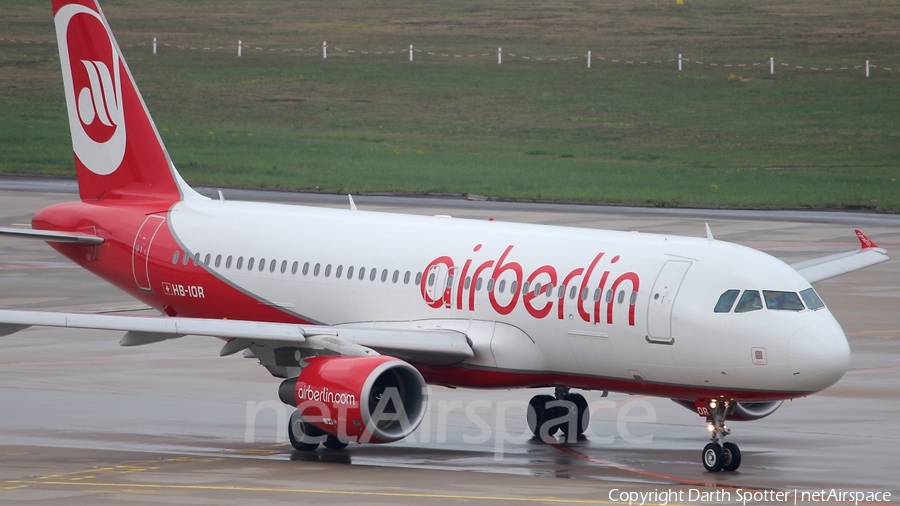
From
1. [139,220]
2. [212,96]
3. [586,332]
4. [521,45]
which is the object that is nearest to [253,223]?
[139,220]

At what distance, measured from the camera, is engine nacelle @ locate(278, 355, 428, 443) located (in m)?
24.0

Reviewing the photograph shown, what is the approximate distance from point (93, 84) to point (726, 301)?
15702mm

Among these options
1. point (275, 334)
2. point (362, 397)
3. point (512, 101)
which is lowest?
point (362, 397)

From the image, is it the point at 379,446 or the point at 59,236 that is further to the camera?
the point at 59,236

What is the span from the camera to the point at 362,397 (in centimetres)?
2388

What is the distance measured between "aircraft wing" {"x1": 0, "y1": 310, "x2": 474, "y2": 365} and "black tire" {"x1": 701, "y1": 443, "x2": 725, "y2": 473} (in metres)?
4.58

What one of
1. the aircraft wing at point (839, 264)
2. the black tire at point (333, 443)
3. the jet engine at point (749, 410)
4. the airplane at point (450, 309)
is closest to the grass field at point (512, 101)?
the aircraft wing at point (839, 264)

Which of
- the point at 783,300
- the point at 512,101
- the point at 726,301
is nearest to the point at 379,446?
the point at 726,301

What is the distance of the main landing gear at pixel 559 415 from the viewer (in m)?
27.5

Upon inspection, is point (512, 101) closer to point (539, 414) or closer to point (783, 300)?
point (539, 414)

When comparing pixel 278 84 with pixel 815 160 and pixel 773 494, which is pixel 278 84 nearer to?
pixel 815 160

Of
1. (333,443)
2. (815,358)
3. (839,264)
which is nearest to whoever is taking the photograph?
(815,358)

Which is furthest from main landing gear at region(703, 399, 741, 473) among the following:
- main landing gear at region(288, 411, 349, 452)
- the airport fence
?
the airport fence

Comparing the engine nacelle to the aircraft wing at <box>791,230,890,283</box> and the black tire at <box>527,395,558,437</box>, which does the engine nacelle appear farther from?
the aircraft wing at <box>791,230,890,283</box>
